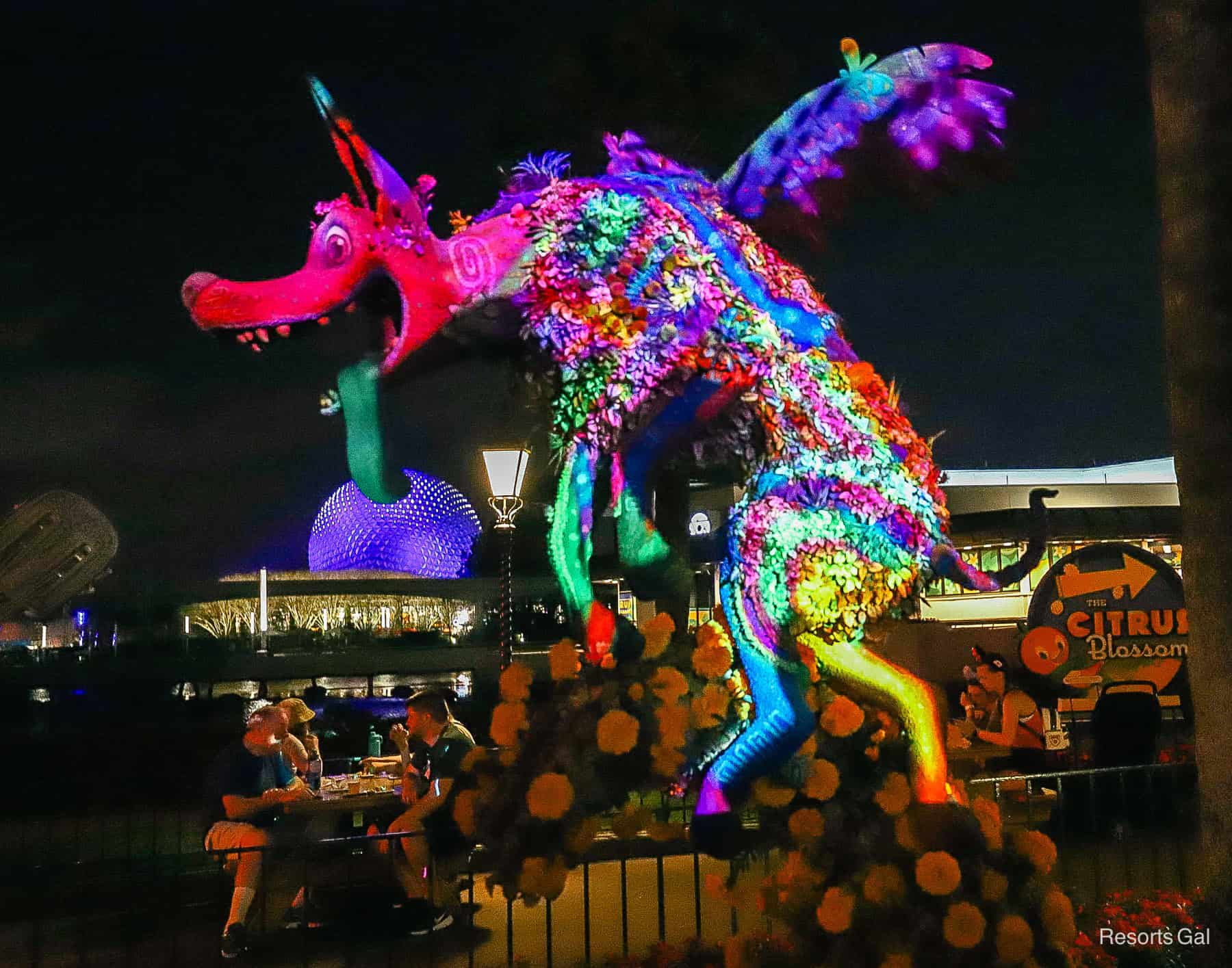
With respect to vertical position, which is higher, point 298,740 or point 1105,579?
point 1105,579

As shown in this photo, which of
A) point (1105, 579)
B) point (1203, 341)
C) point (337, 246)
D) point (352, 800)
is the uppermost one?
point (337, 246)

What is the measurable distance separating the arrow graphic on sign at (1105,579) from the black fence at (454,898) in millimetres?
2813

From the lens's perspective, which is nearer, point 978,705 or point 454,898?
point 454,898

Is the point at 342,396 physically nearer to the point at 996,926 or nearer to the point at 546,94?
the point at 996,926

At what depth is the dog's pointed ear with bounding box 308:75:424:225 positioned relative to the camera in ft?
15.1

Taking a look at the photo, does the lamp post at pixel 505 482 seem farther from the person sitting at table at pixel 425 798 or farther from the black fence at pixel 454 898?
the black fence at pixel 454 898

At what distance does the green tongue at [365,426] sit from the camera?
16.0 ft

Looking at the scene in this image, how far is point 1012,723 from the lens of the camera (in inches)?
400

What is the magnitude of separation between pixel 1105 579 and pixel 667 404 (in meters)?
9.28

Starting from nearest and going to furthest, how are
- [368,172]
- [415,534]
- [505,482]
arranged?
[368,172] → [505,482] → [415,534]

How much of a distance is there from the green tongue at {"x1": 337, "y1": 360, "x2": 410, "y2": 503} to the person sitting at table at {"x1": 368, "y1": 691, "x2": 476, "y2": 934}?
2.09m

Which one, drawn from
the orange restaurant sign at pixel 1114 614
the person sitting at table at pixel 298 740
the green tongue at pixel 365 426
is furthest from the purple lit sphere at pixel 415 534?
the green tongue at pixel 365 426

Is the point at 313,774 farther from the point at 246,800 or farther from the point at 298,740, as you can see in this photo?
the point at 246,800

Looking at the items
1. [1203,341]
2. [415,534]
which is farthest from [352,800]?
[415,534]
